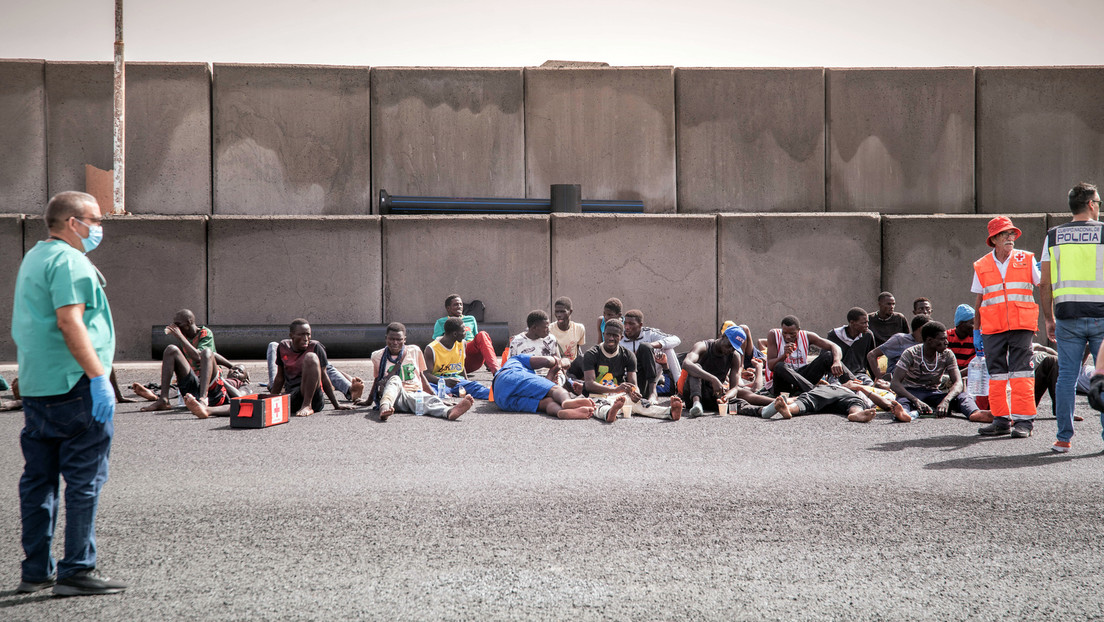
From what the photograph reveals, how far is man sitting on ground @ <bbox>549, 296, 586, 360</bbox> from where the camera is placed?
36.6 feet

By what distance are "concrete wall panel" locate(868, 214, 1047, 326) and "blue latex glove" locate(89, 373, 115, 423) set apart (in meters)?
13.6

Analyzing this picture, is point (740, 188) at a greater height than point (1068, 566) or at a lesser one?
greater

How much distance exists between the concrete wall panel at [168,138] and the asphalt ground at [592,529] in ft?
28.7

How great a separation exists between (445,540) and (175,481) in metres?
2.34

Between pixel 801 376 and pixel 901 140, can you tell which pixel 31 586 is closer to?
pixel 801 376

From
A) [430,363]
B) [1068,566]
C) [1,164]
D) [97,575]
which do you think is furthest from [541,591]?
[1,164]

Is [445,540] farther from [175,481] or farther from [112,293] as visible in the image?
[112,293]

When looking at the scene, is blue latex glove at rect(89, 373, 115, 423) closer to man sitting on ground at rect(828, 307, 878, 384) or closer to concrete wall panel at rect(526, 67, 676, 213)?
man sitting on ground at rect(828, 307, 878, 384)

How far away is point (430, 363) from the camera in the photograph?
35.4 feet

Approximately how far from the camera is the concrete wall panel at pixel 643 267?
568 inches

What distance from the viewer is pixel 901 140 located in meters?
15.8

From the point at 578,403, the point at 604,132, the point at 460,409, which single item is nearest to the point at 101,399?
the point at 460,409

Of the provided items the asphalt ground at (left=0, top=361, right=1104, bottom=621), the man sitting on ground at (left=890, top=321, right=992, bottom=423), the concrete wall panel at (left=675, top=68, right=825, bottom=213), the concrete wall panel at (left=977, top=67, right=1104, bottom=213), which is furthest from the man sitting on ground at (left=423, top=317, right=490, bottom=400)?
the concrete wall panel at (left=977, top=67, right=1104, bottom=213)

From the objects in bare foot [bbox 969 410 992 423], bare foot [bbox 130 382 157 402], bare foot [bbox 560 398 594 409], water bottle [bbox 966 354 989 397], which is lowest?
bare foot [bbox 969 410 992 423]
